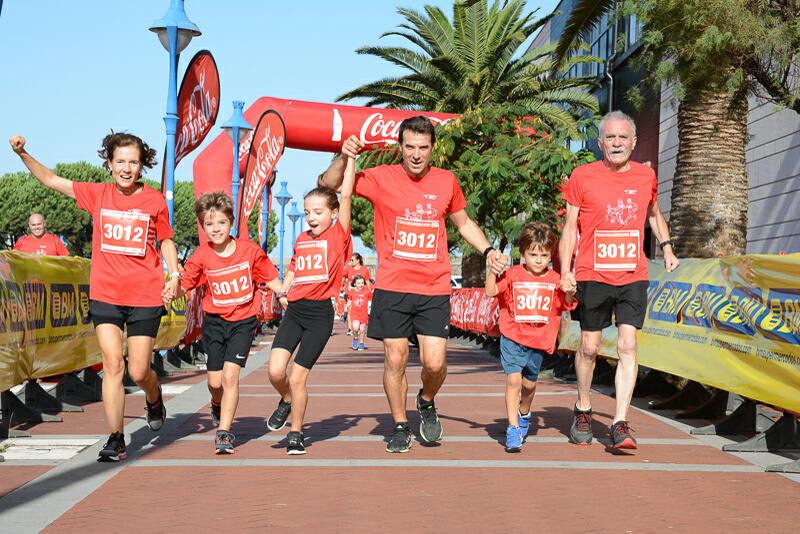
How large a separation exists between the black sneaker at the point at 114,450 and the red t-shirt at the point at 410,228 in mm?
1969

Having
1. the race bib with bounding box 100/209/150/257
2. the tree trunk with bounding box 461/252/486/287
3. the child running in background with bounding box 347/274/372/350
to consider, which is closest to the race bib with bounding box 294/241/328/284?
the race bib with bounding box 100/209/150/257

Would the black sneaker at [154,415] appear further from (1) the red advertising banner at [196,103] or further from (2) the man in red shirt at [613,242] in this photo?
(1) the red advertising banner at [196,103]

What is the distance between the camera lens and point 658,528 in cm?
529

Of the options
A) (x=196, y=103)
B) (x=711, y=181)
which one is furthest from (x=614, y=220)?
(x=196, y=103)

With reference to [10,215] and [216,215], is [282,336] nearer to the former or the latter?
[216,215]

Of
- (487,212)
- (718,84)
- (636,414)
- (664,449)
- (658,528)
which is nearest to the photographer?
(658,528)

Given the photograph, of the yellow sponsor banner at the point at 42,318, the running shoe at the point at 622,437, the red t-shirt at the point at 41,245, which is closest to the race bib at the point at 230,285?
the yellow sponsor banner at the point at 42,318

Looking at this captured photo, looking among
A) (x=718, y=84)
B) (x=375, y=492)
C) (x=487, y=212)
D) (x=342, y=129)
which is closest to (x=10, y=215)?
(x=342, y=129)

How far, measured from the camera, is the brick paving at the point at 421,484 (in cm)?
540

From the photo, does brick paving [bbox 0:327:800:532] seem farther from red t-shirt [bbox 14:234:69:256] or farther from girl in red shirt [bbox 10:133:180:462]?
red t-shirt [bbox 14:234:69:256]

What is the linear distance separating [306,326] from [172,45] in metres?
9.41

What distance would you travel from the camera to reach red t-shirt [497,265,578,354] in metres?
7.93

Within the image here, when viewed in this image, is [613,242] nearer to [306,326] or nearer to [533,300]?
[533,300]

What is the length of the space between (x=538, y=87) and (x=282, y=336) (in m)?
24.4
